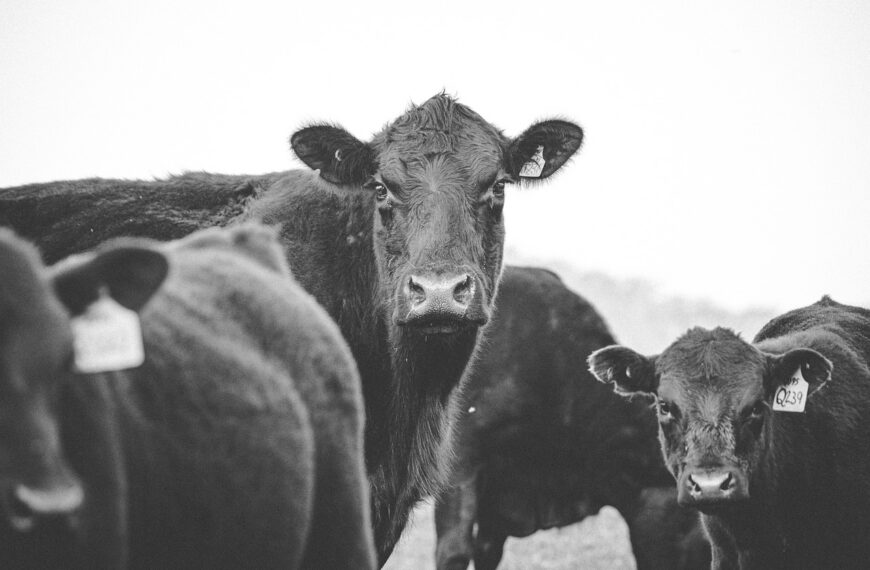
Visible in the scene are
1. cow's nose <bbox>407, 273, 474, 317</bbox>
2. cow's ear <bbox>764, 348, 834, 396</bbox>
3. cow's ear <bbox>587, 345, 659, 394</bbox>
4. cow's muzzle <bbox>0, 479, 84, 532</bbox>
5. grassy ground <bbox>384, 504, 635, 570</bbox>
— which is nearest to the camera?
cow's muzzle <bbox>0, 479, 84, 532</bbox>

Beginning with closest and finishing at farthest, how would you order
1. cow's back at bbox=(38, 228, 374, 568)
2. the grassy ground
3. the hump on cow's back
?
cow's back at bbox=(38, 228, 374, 568)
the hump on cow's back
the grassy ground

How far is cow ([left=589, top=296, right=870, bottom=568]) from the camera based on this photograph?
588cm

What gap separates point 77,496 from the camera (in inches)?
97.3

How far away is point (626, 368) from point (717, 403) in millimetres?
949

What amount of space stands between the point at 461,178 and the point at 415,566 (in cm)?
691

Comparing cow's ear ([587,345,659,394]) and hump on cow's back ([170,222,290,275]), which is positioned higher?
hump on cow's back ([170,222,290,275])

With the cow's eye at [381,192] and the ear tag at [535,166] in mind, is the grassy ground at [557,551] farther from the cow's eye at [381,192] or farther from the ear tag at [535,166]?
the cow's eye at [381,192]

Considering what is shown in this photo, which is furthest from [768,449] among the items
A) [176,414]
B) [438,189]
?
[176,414]

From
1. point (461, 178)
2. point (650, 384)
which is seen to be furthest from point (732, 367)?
point (461, 178)

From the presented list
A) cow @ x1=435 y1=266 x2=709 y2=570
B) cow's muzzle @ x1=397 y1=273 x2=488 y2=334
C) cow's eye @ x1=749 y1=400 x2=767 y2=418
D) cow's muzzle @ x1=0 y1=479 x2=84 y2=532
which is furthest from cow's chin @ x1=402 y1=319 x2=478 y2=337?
cow @ x1=435 y1=266 x2=709 y2=570

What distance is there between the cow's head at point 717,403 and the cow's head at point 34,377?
402 cm

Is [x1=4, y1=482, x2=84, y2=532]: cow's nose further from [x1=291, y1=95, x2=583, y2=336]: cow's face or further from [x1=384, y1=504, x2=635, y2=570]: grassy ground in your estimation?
[x1=384, y1=504, x2=635, y2=570]: grassy ground

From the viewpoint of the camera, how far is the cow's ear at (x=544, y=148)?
6453mm

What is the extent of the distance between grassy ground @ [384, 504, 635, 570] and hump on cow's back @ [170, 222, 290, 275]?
685cm
